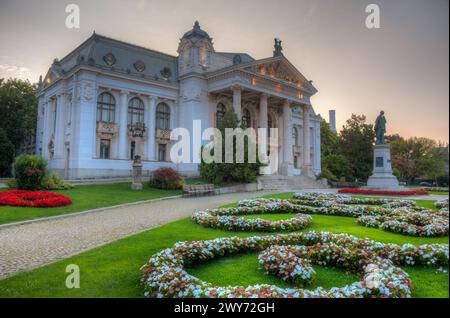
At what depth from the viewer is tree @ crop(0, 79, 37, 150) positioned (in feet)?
153

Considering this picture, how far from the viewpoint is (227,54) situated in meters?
45.8

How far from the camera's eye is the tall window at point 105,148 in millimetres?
36562

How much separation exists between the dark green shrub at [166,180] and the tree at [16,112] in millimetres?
29317

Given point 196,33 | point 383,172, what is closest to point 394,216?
point 383,172

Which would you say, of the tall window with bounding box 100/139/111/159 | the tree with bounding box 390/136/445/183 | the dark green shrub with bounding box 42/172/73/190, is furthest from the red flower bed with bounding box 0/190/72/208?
the tree with bounding box 390/136/445/183

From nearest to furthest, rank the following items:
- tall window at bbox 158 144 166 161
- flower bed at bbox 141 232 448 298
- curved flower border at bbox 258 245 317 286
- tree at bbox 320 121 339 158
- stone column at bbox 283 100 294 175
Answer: flower bed at bbox 141 232 448 298
curved flower border at bbox 258 245 317 286
tall window at bbox 158 144 166 161
stone column at bbox 283 100 294 175
tree at bbox 320 121 339 158

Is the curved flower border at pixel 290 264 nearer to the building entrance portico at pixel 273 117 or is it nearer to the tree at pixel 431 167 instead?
the building entrance portico at pixel 273 117

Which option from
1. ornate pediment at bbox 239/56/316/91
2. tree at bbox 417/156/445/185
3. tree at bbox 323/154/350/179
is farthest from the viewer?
tree at bbox 417/156/445/185

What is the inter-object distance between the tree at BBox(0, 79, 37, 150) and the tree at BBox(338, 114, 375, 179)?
49.3m

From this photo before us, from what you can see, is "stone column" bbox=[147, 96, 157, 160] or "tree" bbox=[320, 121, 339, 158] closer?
"stone column" bbox=[147, 96, 157, 160]

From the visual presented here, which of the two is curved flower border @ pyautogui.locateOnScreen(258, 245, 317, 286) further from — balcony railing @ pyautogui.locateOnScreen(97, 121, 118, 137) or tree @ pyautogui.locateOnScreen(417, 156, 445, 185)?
tree @ pyautogui.locateOnScreen(417, 156, 445, 185)

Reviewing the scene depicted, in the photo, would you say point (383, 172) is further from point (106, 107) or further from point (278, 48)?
point (106, 107)

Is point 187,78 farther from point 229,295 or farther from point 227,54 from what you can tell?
point 229,295
